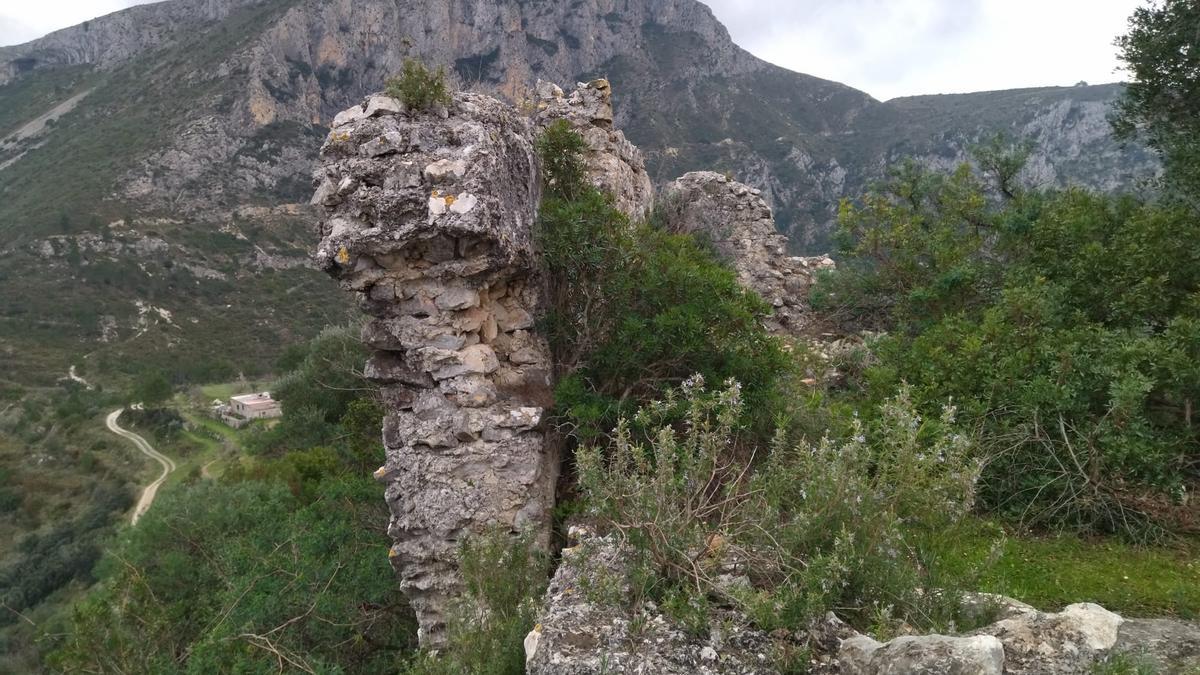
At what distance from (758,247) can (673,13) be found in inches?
3422

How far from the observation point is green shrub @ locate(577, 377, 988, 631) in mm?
2869

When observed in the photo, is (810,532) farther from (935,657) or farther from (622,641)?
(622,641)

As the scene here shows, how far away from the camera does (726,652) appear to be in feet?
9.21

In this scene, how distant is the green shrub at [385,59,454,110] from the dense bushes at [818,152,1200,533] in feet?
16.8

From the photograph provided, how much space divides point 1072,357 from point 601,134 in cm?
650

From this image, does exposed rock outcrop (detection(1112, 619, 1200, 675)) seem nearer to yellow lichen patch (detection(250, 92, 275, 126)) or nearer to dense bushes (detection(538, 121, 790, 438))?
dense bushes (detection(538, 121, 790, 438))

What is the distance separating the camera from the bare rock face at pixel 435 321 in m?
5.12

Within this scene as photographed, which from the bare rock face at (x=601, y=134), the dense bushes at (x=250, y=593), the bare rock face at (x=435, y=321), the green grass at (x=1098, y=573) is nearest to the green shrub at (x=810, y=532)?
the green grass at (x=1098, y=573)

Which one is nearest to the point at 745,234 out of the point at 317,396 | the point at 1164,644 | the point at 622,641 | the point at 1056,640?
the point at 317,396

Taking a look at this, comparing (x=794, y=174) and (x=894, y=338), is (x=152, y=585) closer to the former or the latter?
(x=894, y=338)

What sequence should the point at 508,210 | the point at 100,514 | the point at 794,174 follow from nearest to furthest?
the point at 508,210 < the point at 100,514 < the point at 794,174

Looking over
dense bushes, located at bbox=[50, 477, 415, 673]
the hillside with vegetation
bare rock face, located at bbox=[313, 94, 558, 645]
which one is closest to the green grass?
the hillside with vegetation

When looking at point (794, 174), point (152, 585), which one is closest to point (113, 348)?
point (152, 585)

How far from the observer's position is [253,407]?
34969 millimetres
